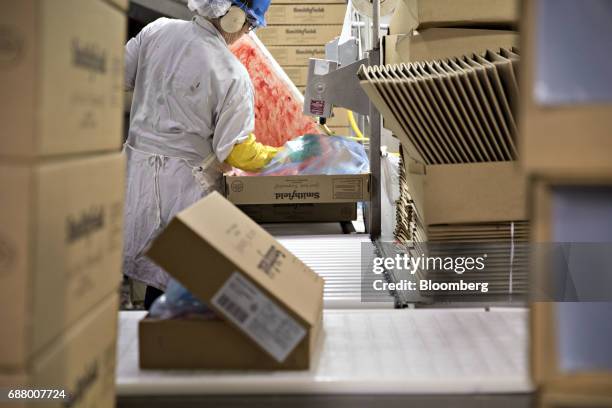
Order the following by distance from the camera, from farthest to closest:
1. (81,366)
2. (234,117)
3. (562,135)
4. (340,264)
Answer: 1. (234,117)
2. (340,264)
3. (81,366)
4. (562,135)

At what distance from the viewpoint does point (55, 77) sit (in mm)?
842

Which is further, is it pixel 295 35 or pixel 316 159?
pixel 295 35

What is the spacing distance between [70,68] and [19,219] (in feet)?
0.71

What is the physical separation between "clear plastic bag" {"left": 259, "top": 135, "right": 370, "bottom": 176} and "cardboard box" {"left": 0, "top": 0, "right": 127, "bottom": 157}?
2077mm

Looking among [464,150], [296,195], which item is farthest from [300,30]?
[464,150]

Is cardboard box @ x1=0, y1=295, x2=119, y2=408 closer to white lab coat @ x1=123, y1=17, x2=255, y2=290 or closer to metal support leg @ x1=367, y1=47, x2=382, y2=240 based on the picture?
white lab coat @ x1=123, y1=17, x2=255, y2=290

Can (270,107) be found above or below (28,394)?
above

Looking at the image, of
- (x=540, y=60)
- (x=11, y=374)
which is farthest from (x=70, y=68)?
(x=540, y=60)

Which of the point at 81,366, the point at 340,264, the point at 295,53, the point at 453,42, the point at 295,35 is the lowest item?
the point at 340,264

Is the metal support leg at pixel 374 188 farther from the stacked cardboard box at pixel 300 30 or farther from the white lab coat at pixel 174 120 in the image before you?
the stacked cardboard box at pixel 300 30

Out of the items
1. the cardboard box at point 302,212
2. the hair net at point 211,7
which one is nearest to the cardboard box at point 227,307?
the hair net at point 211,7

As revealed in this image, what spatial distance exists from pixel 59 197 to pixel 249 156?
6.76 ft

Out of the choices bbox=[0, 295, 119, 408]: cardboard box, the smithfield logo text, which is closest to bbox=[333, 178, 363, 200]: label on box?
the smithfield logo text

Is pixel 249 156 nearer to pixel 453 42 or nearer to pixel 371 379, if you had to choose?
pixel 453 42
